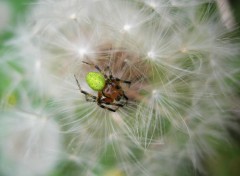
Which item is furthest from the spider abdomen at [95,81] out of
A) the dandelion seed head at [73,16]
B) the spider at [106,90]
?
the dandelion seed head at [73,16]

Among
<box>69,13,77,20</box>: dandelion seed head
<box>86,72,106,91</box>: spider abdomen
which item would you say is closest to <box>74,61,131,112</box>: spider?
<box>86,72,106,91</box>: spider abdomen

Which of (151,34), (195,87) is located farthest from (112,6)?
(195,87)

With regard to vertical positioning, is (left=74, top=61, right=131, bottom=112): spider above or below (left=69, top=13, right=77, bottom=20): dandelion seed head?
below

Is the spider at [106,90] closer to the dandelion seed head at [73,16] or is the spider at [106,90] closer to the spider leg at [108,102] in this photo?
the spider leg at [108,102]

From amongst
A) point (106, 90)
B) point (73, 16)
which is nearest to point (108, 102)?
point (106, 90)

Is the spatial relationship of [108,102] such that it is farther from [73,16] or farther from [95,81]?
[73,16]

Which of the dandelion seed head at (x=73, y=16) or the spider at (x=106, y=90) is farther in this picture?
the dandelion seed head at (x=73, y=16)

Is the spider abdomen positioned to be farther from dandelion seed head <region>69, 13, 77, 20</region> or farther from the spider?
dandelion seed head <region>69, 13, 77, 20</region>

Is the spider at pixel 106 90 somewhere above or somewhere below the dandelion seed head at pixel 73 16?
below

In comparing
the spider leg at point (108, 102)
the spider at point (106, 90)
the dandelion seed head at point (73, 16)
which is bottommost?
the spider leg at point (108, 102)
